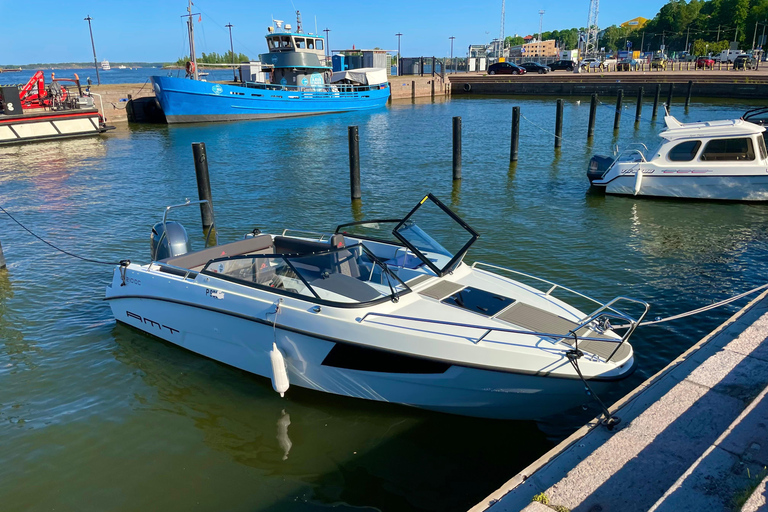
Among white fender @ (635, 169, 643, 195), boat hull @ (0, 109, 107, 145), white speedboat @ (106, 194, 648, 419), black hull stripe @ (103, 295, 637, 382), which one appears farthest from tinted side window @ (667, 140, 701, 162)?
boat hull @ (0, 109, 107, 145)

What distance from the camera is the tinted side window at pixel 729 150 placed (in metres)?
13.6

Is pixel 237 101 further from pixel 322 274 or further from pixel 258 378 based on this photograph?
pixel 322 274

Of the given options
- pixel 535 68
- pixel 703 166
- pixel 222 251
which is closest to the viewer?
pixel 222 251

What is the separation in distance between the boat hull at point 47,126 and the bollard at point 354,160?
20.7 m

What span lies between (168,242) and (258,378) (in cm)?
286

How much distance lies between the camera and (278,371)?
236 inches

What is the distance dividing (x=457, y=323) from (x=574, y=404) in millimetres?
1404

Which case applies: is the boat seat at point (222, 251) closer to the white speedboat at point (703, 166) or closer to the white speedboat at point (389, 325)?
the white speedboat at point (389, 325)

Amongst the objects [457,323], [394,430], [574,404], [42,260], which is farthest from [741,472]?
[42,260]

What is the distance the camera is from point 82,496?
5137 millimetres

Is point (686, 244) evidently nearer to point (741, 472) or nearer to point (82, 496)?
point (741, 472)

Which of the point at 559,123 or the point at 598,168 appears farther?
the point at 559,123

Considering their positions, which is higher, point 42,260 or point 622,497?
point 622,497

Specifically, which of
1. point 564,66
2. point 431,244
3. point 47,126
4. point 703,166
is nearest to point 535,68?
point 564,66
